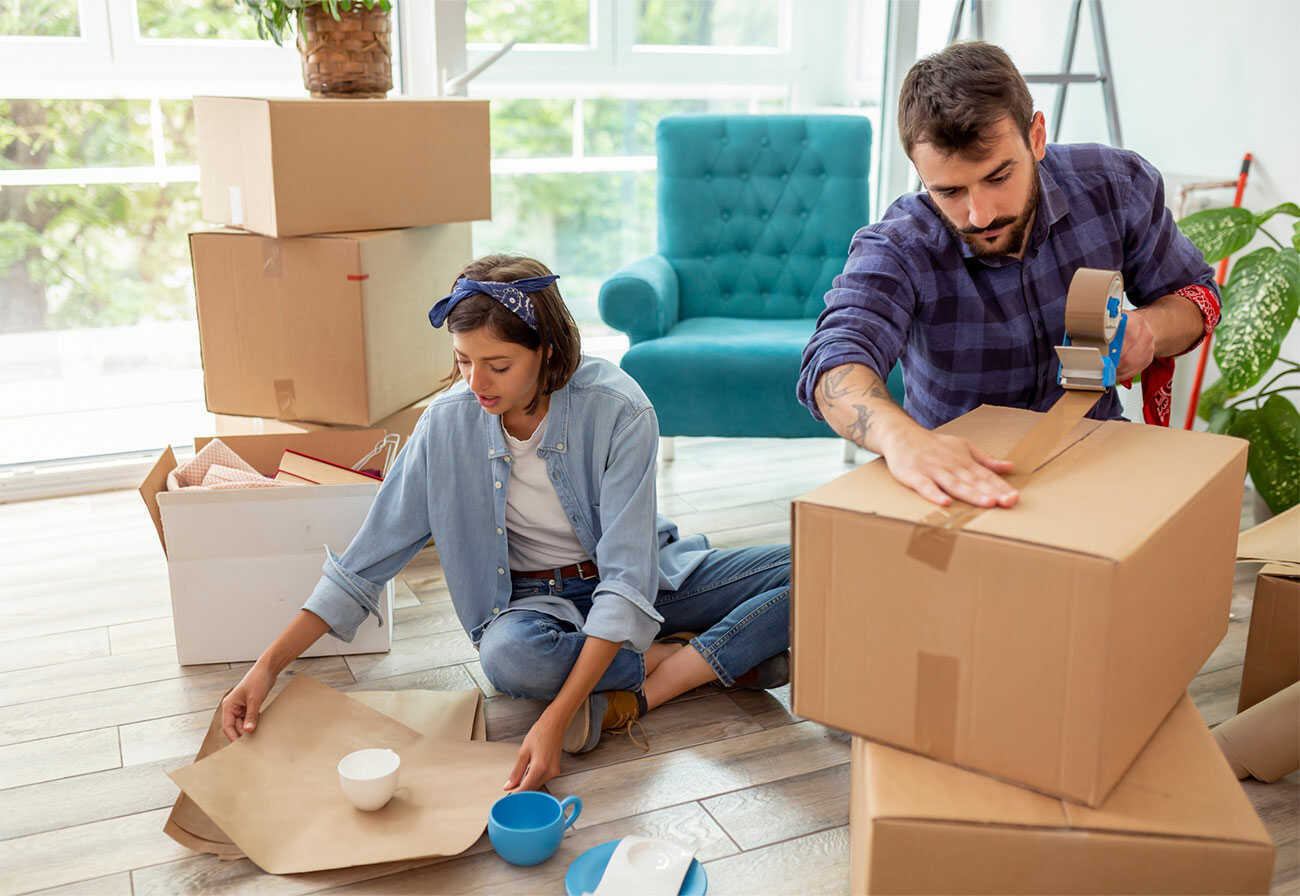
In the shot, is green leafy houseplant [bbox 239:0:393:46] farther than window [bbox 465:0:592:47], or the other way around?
window [bbox 465:0:592:47]

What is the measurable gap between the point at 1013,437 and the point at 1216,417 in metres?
1.39

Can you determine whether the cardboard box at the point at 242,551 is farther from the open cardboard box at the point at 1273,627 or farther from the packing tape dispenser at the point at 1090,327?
the open cardboard box at the point at 1273,627

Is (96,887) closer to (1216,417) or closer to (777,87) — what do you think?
(1216,417)

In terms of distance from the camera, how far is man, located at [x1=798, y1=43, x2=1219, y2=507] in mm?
1297

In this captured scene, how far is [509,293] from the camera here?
1.51 metres

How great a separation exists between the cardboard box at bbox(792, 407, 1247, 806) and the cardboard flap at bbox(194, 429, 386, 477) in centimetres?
123

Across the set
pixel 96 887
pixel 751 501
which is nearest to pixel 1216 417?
pixel 751 501

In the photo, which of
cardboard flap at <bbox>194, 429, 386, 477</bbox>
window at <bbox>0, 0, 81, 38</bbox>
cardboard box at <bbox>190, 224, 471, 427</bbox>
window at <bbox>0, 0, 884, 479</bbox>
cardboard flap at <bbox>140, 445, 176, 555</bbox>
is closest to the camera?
cardboard flap at <bbox>140, 445, 176, 555</bbox>

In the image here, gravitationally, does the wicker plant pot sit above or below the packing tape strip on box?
above

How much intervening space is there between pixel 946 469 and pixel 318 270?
148 cm

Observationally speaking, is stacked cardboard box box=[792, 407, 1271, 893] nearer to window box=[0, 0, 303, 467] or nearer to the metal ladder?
the metal ladder

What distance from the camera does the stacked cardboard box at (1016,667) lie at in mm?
905

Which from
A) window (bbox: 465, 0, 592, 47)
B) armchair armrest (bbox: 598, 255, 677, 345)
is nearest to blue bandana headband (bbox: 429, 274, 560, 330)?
armchair armrest (bbox: 598, 255, 677, 345)

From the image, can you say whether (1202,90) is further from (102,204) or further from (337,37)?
(102,204)
